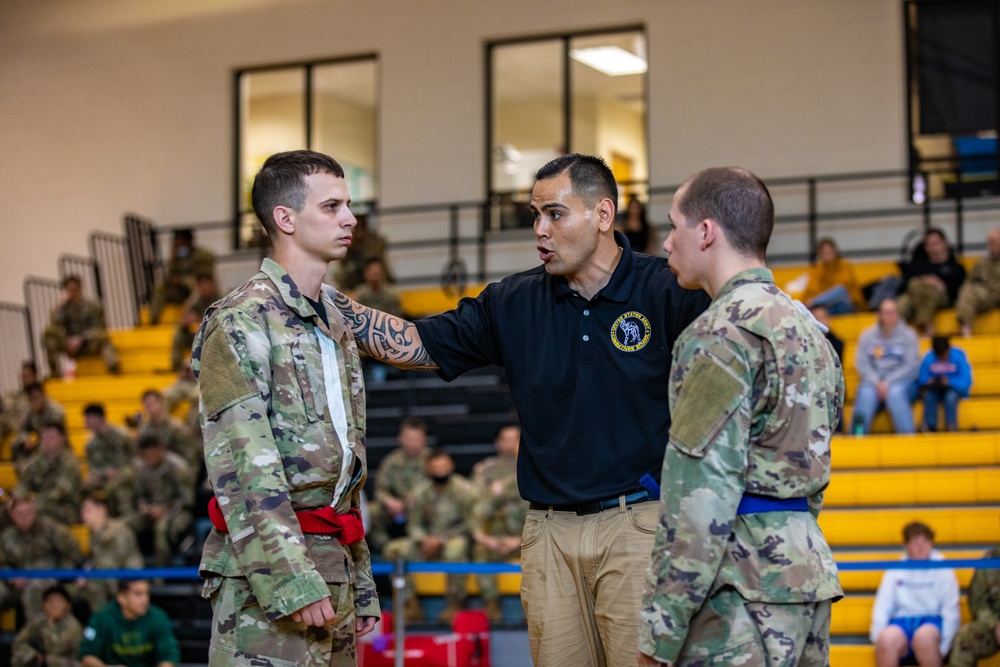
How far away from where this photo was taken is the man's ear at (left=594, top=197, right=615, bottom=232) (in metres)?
3.91

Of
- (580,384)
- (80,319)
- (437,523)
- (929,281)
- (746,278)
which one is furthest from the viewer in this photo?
(80,319)

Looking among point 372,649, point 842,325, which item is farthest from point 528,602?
point 842,325

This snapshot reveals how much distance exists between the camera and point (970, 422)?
9.77m

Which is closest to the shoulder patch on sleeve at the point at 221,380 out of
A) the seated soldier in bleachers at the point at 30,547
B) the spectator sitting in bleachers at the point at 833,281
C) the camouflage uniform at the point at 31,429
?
the seated soldier in bleachers at the point at 30,547

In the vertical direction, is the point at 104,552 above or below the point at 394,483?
below

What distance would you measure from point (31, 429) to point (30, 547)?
264 cm

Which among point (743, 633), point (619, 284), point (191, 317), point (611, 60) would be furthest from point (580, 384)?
point (611, 60)

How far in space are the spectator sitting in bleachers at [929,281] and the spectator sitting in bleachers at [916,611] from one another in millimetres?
3447

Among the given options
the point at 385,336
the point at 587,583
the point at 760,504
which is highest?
the point at 385,336

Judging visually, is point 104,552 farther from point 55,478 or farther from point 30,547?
point 55,478

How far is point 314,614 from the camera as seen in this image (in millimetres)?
3221

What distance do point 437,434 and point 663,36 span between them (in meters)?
5.30

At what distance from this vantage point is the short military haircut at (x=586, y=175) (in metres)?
3.90

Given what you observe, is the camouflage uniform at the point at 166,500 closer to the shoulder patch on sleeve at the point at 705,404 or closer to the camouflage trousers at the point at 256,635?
the camouflage trousers at the point at 256,635
